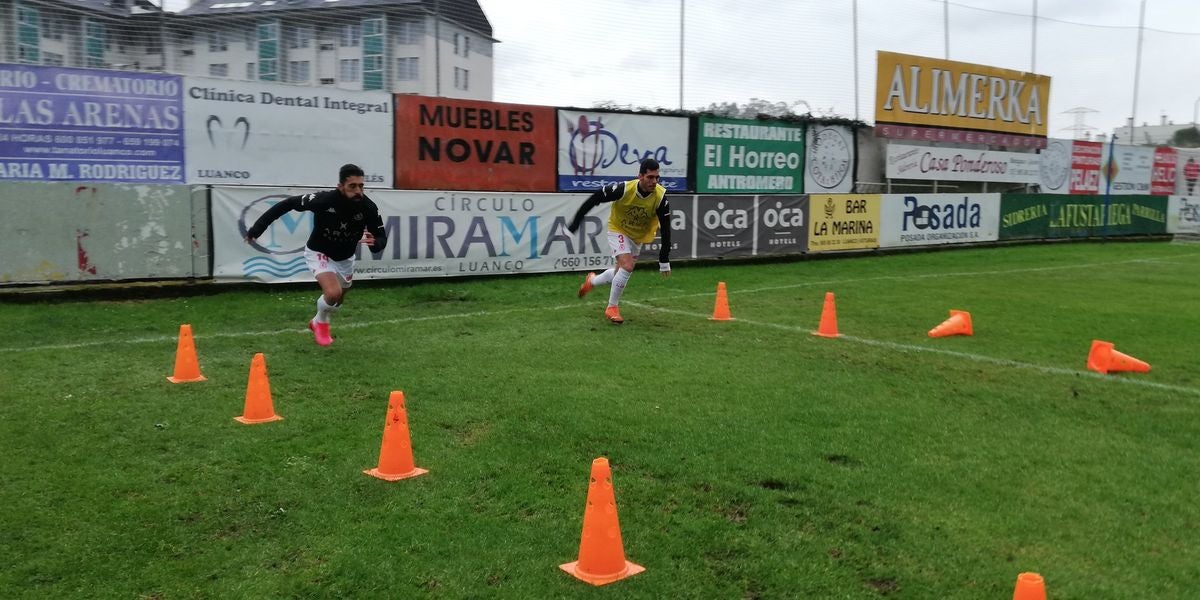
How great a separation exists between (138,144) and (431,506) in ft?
32.3

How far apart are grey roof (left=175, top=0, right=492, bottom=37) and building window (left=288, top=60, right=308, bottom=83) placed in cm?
77

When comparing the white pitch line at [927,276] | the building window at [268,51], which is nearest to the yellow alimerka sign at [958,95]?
the white pitch line at [927,276]

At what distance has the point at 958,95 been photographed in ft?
80.9

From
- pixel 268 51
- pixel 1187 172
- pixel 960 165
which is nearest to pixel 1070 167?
pixel 960 165

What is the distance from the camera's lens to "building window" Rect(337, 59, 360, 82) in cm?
1409

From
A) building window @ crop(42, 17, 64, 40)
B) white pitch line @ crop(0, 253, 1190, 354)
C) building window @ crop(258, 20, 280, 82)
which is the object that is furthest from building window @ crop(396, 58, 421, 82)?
white pitch line @ crop(0, 253, 1190, 354)

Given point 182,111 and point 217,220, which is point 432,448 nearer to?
point 217,220

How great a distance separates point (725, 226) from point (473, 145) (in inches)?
201

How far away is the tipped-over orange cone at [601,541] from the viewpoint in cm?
378

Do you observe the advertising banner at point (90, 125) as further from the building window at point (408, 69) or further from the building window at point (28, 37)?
the building window at point (408, 69)

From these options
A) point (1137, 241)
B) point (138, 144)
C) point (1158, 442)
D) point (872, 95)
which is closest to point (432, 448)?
point (1158, 442)

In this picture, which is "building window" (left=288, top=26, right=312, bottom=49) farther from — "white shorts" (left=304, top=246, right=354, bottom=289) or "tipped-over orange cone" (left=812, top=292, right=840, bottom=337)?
"tipped-over orange cone" (left=812, top=292, right=840, bottom=337)

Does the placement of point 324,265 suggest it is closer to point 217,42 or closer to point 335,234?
point 335,234

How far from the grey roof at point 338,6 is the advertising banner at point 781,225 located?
6.39 meters
